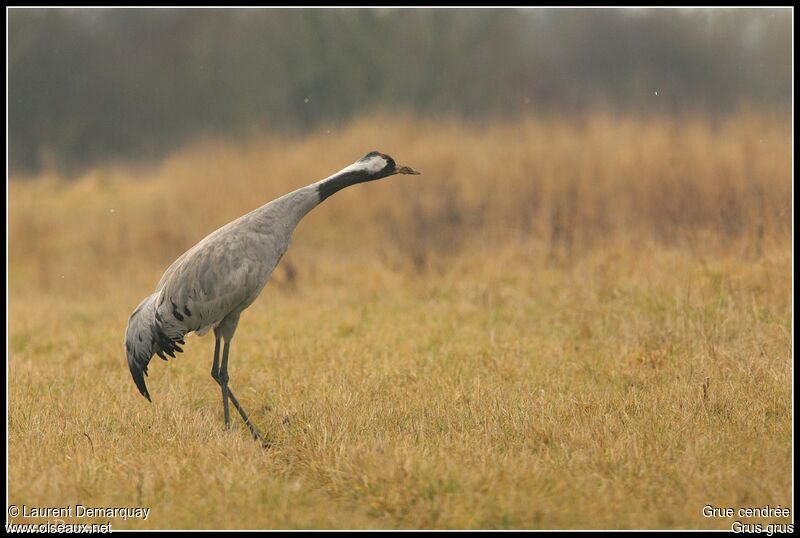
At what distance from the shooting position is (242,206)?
12234mm

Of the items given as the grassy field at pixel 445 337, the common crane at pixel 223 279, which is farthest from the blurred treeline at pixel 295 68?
the common crane at pixel 223 279

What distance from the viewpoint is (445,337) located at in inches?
269

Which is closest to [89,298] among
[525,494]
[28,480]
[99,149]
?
[99,149]

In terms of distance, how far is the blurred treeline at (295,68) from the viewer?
12336 millimetres

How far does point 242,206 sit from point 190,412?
7.27 meters

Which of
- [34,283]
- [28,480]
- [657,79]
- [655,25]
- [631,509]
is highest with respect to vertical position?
[655,25]

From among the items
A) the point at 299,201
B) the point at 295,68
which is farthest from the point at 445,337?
the point at 295,68

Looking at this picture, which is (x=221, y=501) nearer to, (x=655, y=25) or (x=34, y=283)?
(x=34, y=283)

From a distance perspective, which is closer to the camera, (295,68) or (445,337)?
(445,337)

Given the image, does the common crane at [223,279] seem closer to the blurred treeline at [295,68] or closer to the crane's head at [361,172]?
the crane's head at [361,172]

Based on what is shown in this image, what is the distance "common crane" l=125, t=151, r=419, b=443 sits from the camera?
4711mm

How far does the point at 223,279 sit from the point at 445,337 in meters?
2.53

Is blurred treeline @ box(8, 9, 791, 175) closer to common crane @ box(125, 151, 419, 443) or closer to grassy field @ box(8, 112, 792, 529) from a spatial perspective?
grassy field @ box(8, 112, 792, 529)

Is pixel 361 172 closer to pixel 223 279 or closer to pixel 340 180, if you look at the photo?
pixel 340 180
